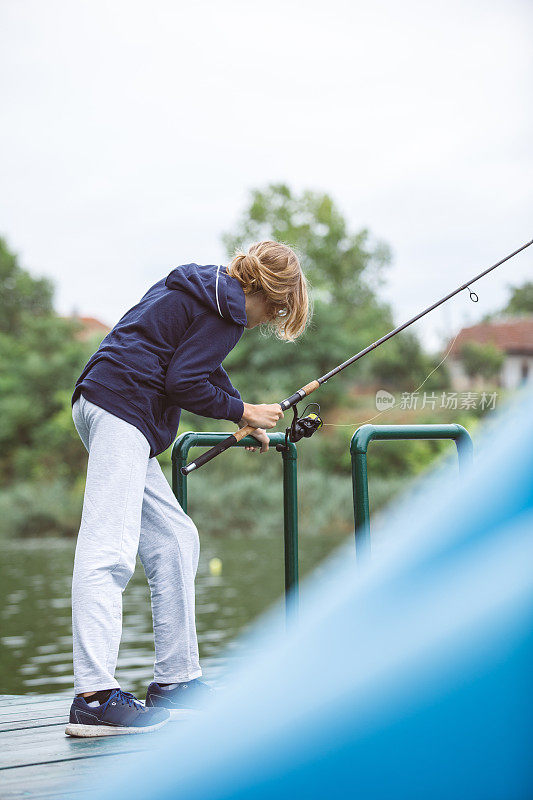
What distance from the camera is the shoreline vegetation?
18797 mm

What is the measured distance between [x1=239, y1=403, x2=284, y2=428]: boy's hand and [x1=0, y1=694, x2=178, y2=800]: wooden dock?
680mm

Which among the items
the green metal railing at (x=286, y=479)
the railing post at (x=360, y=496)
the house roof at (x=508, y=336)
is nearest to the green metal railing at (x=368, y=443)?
the railing post at (x=360, y=496)

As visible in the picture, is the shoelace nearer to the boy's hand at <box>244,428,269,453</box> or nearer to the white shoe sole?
the white shoe sole

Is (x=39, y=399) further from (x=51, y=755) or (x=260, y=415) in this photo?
(x=51, y=755)

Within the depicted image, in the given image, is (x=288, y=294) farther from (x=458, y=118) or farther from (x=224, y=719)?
(x=458, y=118)

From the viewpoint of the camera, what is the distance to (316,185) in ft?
106

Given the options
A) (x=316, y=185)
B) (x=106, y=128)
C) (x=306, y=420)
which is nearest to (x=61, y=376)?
(x=316, y=185)

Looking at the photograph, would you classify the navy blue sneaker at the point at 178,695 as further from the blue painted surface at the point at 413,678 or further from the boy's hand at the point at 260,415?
the blue painted surface at the point at 413,678

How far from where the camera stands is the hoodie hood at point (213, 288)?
7.07 ft

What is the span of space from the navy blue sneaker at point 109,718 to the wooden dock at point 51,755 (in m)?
0.02

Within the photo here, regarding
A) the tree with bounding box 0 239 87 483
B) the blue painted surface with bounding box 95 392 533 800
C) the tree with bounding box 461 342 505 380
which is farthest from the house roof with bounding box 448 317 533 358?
the blue painted surface with bounding box 95 392 533 800

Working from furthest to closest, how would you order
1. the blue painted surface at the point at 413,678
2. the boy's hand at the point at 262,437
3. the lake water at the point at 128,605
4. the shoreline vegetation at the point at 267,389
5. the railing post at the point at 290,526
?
the shoreline vegetation at the point at 267,389 → the lake water at the point at 128,605 → the railing post at the point at 290,526 → the boy's hand at the point at 262,437 → the blue painted surface at the point at 413,678

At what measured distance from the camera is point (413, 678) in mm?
1167

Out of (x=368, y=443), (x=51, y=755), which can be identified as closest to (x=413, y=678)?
(x=51, y=755)
